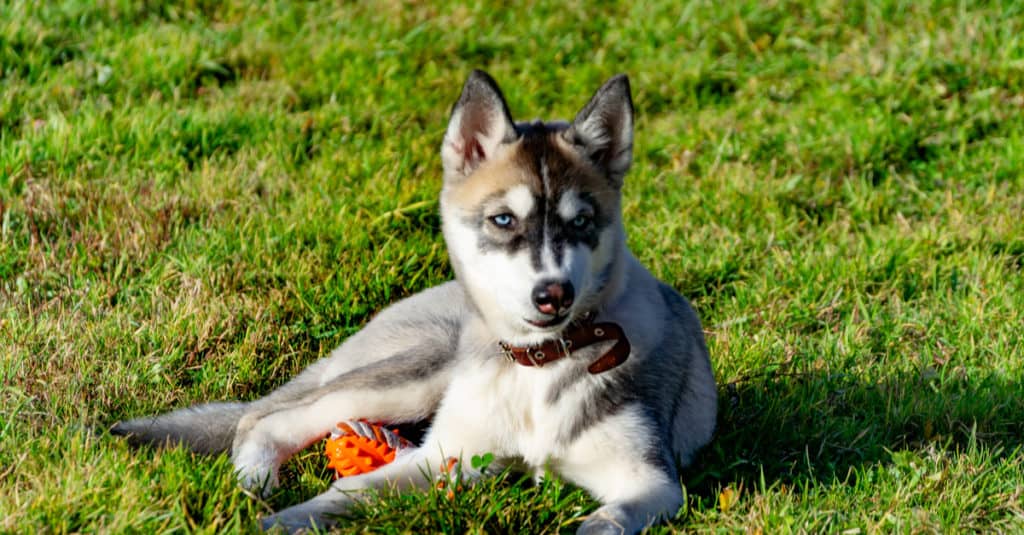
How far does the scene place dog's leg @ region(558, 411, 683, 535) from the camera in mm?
3604

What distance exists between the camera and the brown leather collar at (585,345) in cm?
385

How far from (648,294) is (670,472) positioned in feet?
2.36

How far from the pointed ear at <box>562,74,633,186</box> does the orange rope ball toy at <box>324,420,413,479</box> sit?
1305 millimetres

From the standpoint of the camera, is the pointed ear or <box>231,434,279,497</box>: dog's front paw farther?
the pointed ear

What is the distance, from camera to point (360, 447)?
406cm

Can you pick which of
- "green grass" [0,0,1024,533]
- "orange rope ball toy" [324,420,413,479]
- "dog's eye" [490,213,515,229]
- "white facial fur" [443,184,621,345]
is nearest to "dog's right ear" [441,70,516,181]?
"white facial fur" [443,184,621,345]

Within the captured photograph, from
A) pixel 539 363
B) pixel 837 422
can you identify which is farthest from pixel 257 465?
pixel 837 422

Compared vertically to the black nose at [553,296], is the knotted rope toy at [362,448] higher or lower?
lower

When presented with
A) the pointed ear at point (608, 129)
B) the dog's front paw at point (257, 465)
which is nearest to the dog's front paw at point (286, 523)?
the dog's front paw at point (257, 465)

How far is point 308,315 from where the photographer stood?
5.14 m

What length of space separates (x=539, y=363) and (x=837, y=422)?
1.36 m

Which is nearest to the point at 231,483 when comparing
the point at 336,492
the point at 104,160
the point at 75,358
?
the point at 336,492

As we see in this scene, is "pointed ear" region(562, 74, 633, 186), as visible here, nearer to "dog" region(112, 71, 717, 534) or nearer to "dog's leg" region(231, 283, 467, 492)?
"dog" region(112, 71, 717, 534)

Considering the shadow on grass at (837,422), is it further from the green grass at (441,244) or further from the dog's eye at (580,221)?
the dog's eye at (580,221)
